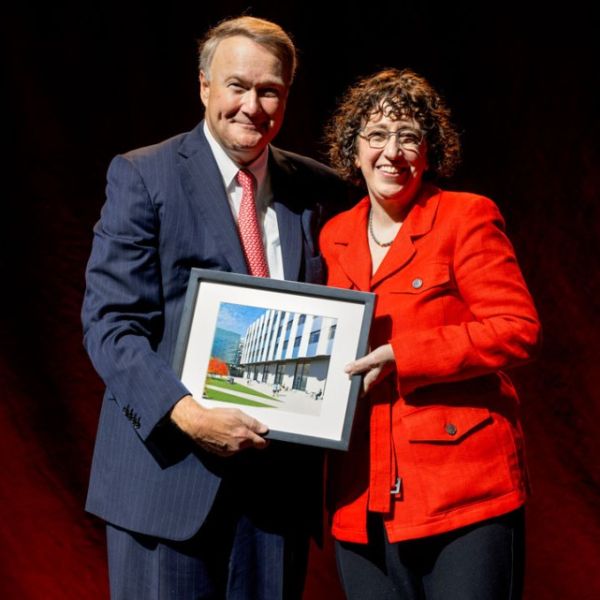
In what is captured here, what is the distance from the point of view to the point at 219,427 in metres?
1.90

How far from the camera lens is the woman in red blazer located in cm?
193

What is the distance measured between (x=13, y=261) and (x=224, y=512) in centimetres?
109

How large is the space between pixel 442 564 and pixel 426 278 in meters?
Answer: 0.52

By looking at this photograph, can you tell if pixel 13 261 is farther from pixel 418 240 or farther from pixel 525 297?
pixel 525 297

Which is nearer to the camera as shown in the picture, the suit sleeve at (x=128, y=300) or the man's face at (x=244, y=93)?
the suit sleeve at (x=128, y=300)

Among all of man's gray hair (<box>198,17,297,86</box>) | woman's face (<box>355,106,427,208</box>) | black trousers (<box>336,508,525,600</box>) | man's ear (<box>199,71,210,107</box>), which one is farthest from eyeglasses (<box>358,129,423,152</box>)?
black trousers (<box>336,508,525,600</box>)

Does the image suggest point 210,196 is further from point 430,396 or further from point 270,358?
point 430,396

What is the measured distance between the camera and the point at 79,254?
288 cm

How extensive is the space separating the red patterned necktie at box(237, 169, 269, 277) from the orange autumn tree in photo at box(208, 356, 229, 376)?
0.21 metres

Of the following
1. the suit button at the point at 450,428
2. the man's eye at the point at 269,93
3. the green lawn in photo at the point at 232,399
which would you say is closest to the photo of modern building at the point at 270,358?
the green lawn in photo at the point at 232,399

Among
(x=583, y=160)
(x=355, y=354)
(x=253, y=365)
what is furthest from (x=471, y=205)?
(x=583, y=160)

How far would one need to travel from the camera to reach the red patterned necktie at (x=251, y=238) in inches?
82.2

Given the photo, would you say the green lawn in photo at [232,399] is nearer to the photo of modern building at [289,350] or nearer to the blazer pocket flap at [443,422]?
the photo of modern building at [289,350]

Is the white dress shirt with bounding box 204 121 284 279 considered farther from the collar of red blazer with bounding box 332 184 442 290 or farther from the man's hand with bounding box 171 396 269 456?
the man's hand with bounding box 171 396 269 456
